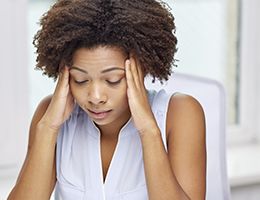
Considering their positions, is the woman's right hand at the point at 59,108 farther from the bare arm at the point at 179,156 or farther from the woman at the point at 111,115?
the bare arm at the point at 179,156

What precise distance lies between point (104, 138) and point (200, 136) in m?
0.25

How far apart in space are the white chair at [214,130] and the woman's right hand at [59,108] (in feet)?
1.20

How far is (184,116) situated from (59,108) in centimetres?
31

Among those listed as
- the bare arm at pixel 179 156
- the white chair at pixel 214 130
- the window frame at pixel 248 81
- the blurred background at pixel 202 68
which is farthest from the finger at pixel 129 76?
the window frame at pixel 248 81

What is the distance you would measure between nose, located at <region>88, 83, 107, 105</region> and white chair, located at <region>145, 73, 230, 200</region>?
0.42m

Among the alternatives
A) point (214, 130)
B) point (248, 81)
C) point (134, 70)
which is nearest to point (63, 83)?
point (134, 70)

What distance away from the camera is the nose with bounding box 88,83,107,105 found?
51.8 inches

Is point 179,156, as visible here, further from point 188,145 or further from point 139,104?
point 139,104

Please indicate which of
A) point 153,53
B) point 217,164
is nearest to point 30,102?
point 217,164

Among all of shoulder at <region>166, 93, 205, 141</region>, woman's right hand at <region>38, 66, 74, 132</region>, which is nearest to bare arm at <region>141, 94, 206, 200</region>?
shoulder at <region>166, 93, 205, 141</region>

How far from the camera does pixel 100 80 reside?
132 centimetres

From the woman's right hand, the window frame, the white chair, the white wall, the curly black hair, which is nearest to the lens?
the curly black hair

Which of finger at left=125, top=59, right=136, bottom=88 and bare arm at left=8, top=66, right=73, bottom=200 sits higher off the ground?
finger at left=125, top=59, right=136, bottom=88

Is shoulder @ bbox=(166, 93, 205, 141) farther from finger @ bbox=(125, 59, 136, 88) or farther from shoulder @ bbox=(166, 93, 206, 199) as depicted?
finger @ bbox=(125, 59, 136, 88)
